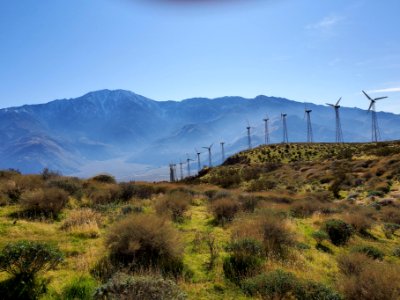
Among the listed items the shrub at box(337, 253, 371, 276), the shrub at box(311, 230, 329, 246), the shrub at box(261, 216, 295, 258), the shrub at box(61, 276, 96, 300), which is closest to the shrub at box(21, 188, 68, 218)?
the shrub at box(61, 276, 96, 300)

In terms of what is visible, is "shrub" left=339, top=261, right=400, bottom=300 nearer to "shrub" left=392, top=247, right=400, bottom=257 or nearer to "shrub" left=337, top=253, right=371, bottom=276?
"shrub" left=337, top=253, right=371, bottom=276

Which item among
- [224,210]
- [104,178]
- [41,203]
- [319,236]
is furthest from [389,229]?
[104,178]

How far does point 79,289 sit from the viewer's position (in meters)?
9.85

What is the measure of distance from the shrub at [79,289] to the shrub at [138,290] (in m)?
0.73

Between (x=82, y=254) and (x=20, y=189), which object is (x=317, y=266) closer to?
(x=82, y=254)

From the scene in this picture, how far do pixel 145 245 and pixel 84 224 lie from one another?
16.2 ft

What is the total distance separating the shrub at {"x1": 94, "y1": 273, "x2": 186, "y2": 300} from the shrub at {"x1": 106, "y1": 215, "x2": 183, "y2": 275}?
9.23 feet

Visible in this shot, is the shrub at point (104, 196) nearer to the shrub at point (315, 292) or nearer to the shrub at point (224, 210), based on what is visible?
the shrub at point (224, 210)

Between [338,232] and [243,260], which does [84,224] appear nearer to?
[243,260]

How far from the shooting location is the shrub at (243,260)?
11898 millimetres

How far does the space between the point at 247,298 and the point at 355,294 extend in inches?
118

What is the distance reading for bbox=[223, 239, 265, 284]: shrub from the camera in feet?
39.0

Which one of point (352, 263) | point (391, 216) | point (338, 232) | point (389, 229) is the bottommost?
point (391, 216)

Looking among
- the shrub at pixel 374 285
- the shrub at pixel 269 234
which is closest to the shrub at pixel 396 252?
the shrub at pixel 269 234
